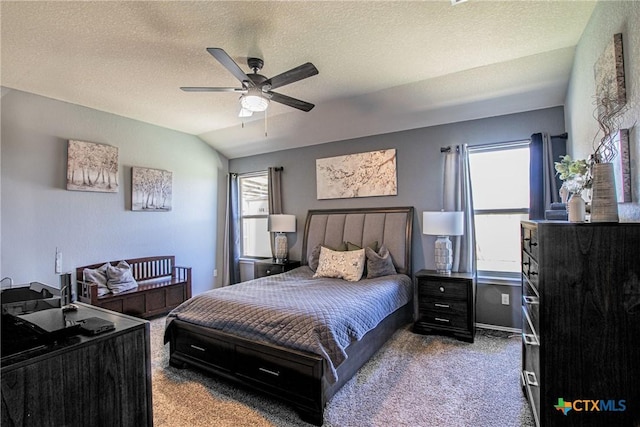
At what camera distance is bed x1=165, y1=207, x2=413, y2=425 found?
215 centimetres

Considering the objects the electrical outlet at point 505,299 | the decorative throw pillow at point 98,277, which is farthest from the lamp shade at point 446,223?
the decorative throw pillow at point 98,277

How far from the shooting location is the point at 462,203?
3.77 metres

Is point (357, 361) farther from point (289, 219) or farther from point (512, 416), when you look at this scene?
point (289, 219)

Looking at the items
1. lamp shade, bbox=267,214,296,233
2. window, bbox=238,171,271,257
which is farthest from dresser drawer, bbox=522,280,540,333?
window, bbox=238,171,271,257

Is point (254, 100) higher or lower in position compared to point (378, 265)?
higher

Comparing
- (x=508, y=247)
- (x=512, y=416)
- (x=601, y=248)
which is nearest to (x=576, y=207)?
(x=601, y=248)

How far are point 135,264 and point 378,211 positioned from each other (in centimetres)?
357

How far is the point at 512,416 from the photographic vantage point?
2.10 metres

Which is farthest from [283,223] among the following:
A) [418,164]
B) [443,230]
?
[443,230]

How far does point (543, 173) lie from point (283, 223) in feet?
11.4

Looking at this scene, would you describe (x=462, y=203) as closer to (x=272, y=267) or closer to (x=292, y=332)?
(x=292, y=332)

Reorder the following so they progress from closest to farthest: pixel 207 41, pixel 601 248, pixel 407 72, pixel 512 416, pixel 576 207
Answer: pixel 601 248
pixel 576 207
pixel 512 416
pixel 207 41
pixel 407 72

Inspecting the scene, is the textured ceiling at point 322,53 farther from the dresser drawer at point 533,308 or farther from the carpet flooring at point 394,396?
the carpet flooring at point 394,396

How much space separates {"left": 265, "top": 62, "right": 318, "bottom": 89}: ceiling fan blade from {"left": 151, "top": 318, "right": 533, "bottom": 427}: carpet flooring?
2467 mm
